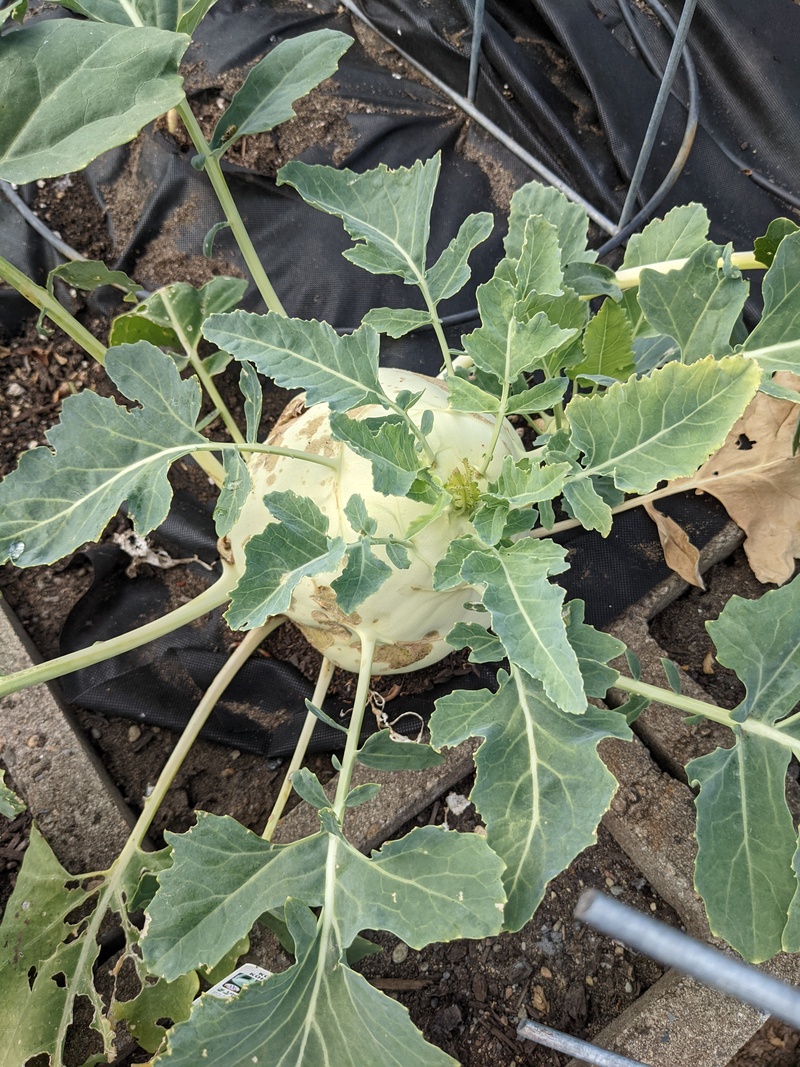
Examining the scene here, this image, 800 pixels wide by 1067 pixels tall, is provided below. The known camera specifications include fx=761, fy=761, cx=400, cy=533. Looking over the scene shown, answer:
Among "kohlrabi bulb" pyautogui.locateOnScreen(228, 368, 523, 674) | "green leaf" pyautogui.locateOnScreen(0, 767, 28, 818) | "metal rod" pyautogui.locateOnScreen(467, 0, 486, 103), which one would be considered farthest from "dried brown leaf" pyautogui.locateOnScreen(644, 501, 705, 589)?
"green leaf" pyautogui.locateOnScreen(0, 767, 28, 818)

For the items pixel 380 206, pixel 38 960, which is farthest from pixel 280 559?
pixel 38 960

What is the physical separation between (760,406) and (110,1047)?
156 cm

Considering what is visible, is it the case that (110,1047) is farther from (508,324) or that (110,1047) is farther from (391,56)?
(391,56)

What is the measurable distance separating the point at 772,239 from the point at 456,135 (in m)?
1.16

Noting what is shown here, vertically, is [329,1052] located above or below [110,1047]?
above

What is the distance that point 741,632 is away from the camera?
0.93m

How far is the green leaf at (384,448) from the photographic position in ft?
2.82

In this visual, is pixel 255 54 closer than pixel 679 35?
No

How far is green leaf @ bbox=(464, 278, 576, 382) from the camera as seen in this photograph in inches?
33.4

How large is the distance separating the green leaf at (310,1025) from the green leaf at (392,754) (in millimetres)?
204

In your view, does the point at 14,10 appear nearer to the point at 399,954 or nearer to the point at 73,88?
the point at 73,88

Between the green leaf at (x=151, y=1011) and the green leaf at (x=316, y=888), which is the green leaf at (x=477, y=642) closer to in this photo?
the green leaf at (x=316, y=888)

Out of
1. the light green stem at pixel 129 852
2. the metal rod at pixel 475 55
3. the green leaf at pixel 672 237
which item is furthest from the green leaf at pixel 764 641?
the metal rod at pixel 475 55

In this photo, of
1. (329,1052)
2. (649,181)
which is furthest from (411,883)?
(649,181)
